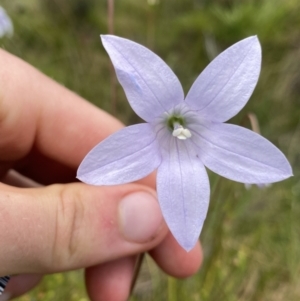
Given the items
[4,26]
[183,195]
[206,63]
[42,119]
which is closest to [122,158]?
[183,195]

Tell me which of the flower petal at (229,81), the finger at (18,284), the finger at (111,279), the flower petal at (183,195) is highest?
the flower petal at (229,81)

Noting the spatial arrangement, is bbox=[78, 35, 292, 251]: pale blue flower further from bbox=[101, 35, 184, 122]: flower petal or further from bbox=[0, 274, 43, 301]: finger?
bbox=[0, 274, 43, 301]: finger

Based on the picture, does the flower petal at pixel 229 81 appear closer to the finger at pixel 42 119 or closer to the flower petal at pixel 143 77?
the flower petal at pixel 143 77

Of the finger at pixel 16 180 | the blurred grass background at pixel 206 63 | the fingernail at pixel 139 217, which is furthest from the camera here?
the blurred grass background at pixel 206 63

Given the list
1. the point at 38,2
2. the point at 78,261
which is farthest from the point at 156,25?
the point at 78,261

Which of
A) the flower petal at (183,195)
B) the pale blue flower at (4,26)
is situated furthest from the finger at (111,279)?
the pale blue flower at (4,26)

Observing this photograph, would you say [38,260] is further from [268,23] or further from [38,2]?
[38,2]

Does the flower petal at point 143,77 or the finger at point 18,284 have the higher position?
the flower petal at point 143,77
